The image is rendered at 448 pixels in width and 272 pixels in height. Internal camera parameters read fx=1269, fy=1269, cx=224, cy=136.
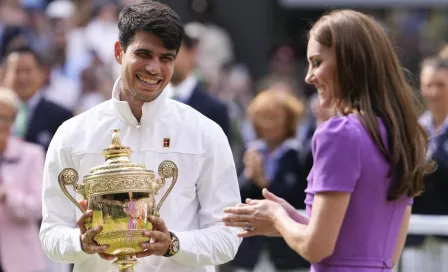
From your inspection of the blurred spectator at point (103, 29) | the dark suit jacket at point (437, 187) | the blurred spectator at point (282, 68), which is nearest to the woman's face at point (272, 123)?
the dark suit jacket at point (437, 187)

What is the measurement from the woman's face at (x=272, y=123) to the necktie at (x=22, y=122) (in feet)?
6.24

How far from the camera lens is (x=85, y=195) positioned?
16.3 feet

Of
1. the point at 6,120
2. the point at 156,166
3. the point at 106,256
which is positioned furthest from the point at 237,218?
the point at 6,120

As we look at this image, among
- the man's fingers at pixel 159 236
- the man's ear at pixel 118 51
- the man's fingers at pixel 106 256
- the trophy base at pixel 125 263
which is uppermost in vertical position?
the man's ear at pixel 118 51

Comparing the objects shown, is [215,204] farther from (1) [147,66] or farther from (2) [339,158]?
(2) [339,158]

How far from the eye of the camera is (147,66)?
17.1ft

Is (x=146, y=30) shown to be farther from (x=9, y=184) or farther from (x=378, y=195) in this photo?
(x=9, y=184)

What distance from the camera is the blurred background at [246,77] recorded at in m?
8.88

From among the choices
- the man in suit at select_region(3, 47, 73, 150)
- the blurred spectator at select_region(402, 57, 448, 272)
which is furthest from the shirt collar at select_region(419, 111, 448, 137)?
the man in suit at select_region(3, 47, 73, 150)

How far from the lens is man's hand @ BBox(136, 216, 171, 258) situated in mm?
4871

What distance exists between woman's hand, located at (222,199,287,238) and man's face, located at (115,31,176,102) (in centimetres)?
84

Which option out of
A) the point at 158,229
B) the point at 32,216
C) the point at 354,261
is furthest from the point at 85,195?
the point at 32,216

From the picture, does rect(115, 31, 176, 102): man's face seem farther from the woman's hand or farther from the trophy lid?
the woman's hand

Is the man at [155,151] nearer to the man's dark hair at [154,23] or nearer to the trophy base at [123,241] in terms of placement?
the man's dark hair at [154,23]
